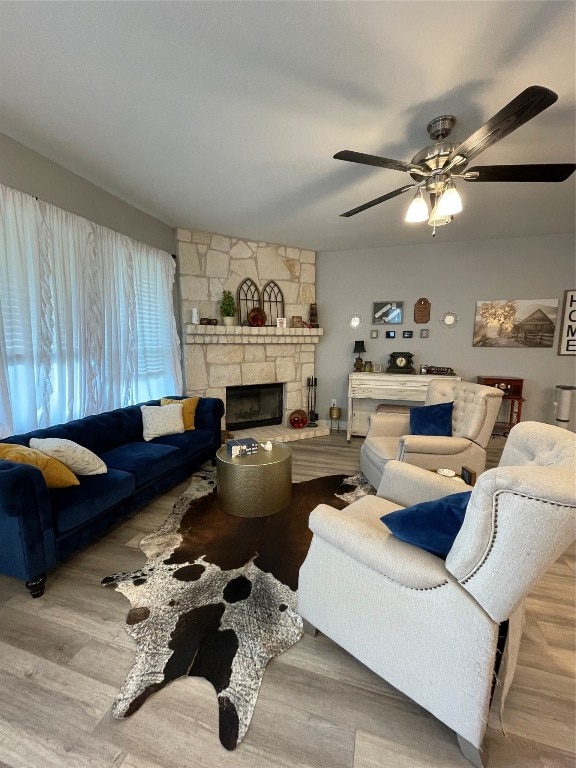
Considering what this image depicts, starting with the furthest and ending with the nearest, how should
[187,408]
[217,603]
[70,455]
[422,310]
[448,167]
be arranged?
[422,310] < [187,408] < [70,455] < [448,167] < [217,603]

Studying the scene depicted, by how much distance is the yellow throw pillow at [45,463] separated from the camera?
180 centimetres

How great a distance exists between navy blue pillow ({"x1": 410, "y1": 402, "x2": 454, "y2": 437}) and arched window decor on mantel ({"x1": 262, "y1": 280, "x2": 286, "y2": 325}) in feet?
8.54

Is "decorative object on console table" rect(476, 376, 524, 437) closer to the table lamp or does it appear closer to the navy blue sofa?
the table lamp

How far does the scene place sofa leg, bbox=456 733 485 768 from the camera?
3.34 feet

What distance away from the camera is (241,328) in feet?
14.0

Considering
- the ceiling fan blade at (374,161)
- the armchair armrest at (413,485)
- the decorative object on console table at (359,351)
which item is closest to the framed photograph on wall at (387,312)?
the decorative object on console table at (359,351)

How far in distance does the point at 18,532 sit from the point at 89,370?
164 centimetres

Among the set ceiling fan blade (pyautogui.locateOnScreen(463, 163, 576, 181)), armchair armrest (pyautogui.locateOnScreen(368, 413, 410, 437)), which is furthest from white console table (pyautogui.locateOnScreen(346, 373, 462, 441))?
ceiling fan blade (pyautogui.locateOnScreen(463, 163, 576, 181))

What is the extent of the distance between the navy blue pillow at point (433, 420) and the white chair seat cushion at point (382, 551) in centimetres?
176

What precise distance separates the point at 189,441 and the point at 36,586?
1.52 meters

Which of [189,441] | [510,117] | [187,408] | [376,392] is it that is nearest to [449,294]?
[376,392]

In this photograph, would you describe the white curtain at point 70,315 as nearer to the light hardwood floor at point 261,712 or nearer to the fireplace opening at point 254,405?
the fireplace opening at point 254,405

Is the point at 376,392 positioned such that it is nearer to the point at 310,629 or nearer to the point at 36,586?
the point at 310,629

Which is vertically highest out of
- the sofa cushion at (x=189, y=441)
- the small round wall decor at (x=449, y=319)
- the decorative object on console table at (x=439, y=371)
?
the small round wall decor at (x=449, y=319)
